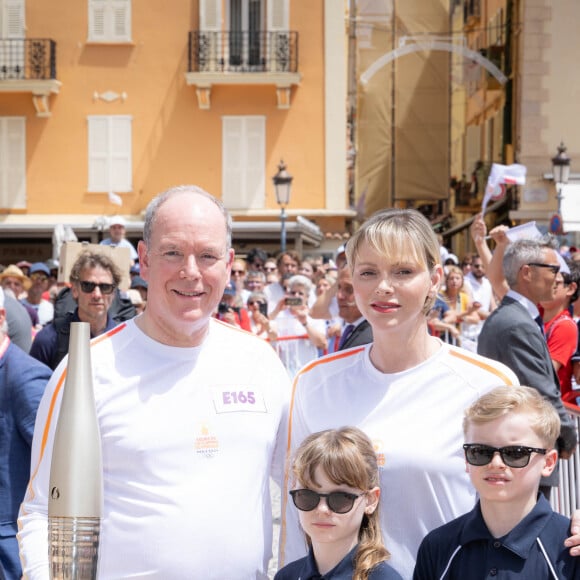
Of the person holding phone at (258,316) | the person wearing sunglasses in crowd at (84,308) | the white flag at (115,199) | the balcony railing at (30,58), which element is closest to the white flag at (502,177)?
the person holding phone at (258,316)

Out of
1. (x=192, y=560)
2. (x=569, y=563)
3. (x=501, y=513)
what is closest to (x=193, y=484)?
(x=192, y=560)

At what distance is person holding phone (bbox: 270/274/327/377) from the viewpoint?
10391 mm

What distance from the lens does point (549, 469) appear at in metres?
3.01

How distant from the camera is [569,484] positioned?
6.59 m

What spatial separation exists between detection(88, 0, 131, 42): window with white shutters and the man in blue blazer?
23.3 meters

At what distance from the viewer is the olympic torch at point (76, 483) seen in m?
1.57

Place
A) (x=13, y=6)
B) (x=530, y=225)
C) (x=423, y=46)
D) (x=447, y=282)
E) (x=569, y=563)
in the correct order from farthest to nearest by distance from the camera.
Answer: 1. (x=423, y=46)
2. (x=13, y=6)
3. (x=447, y=282)
4. (x=530, y=225)
5. (x=569, y=563)

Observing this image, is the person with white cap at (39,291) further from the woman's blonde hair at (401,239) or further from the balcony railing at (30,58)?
the balcony railing at (30,58)

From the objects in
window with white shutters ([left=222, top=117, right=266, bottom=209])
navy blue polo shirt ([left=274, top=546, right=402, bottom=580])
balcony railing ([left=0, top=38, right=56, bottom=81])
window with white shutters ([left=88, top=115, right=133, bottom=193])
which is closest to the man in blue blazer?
navy blue polo shirt ([left=274, top=546, right=402, bottom=580])

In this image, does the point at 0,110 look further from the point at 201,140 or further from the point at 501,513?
the point at 501,513

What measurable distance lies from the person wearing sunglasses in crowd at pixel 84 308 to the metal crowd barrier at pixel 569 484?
289 centimetres

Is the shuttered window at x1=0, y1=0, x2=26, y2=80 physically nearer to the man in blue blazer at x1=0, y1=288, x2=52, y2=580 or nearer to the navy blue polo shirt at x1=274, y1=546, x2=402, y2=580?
the man in blue blazer at x1=0, y1=288, x2=52, y2=580

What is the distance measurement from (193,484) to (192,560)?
0.21 metres

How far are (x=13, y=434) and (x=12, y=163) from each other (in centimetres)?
2354
